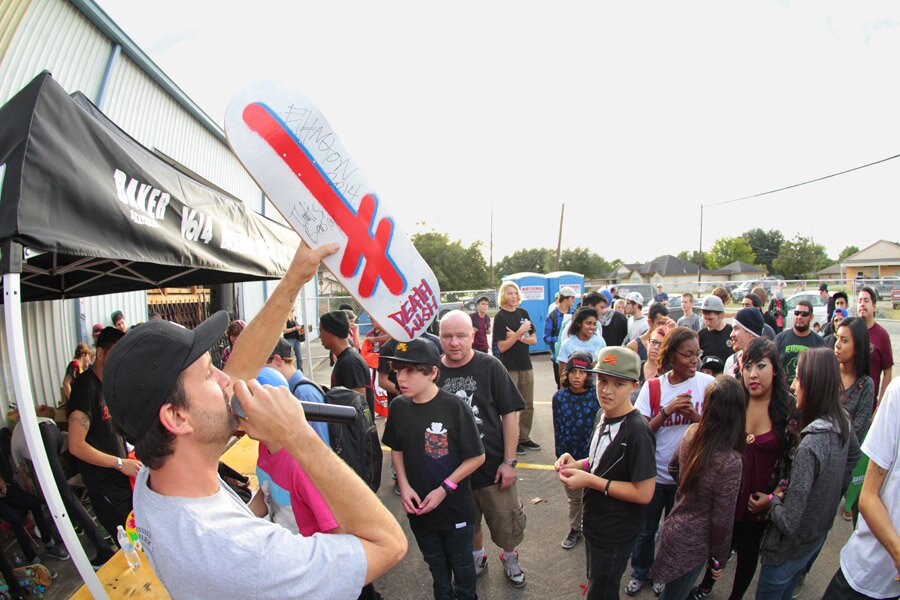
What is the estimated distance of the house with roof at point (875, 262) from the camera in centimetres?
5072

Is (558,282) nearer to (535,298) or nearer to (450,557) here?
(535,298)

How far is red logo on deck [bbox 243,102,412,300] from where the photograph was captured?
1828mm

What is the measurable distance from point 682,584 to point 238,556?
245 cm

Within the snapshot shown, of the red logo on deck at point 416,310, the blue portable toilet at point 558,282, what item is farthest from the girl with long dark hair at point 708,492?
the blue portable toilet at point 558,282

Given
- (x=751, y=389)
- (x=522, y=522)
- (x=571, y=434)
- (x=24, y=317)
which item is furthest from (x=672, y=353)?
(x=24, y=317)

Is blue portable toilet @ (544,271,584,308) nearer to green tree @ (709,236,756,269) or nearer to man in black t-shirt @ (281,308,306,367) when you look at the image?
man in black t-shirt @ (281,308,306,367)

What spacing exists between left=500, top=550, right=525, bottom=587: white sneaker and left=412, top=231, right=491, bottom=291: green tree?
4443 cm

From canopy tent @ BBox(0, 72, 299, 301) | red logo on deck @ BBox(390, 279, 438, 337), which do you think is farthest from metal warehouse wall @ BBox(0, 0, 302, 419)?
red logo on deck @ BBox(390, 279, 438, 337)

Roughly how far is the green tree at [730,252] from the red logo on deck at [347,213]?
92261 millimetres

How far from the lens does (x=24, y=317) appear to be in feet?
16.0

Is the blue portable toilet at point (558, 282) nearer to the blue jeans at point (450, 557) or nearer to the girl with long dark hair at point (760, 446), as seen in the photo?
the girl with long dark hair at point (760, 446)

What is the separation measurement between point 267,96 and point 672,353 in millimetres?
2883

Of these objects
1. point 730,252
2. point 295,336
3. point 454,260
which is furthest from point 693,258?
point 295,336

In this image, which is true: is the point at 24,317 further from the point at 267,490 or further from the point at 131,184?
the point at 267,490
